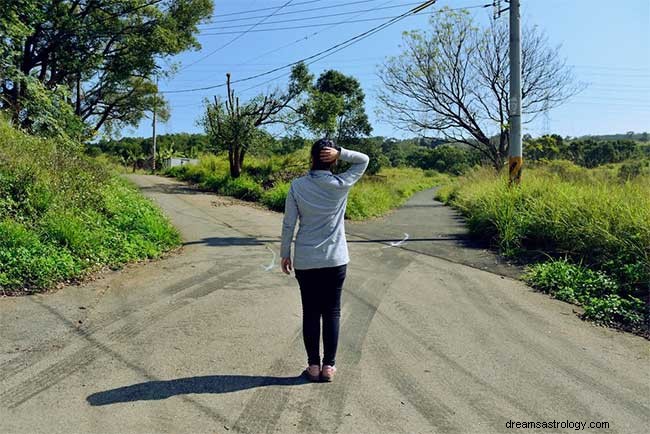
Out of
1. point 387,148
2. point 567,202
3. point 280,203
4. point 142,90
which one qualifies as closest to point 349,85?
point 142,90

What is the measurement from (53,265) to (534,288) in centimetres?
646

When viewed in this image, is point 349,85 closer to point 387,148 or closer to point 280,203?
point 280,203

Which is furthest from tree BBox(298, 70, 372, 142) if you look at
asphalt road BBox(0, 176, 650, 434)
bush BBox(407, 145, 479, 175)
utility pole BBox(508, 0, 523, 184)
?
bush BBox(407, 145, 479, 175)

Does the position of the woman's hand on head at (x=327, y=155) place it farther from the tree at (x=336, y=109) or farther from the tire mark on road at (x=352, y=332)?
the tree at (x=336, y=109)

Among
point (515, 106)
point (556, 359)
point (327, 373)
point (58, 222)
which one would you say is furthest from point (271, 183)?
point (327, 373)

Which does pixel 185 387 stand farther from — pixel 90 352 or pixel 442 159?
pixel 442 159

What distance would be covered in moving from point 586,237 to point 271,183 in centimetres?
1538

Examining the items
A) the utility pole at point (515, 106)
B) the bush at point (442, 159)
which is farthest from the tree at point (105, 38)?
the bush at point (442, 159)

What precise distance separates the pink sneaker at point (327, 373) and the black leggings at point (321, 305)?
0.12 feet

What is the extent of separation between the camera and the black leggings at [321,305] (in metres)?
3.67

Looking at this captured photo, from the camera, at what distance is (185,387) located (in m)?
3.55

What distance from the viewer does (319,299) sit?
12.1ft

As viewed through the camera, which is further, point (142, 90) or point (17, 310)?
point (142, 90)

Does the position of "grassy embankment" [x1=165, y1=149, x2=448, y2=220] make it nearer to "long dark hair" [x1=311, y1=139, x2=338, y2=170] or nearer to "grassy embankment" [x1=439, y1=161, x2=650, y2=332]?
"grassy embankment" [x1=439, y1=161, x2=650, y2=332]
